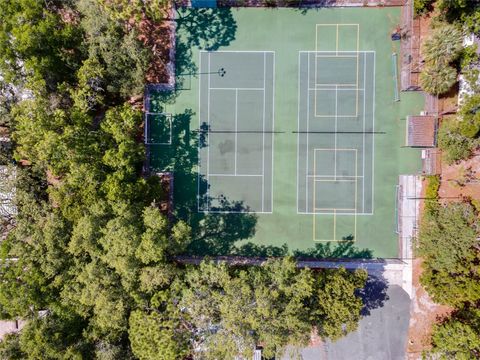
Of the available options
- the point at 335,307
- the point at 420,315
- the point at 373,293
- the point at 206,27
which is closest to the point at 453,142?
the point at 373,293

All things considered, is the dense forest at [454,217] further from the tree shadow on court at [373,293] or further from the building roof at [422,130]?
the tree shadow on court at [373,293]

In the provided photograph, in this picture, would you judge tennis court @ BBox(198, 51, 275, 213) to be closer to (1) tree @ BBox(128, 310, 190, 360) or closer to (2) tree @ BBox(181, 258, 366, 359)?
(2) tree @ BBox(181, 258, 366, 359)

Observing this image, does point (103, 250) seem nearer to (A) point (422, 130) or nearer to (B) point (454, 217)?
(B) point (454, 217)

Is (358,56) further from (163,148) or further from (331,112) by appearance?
(163,148)

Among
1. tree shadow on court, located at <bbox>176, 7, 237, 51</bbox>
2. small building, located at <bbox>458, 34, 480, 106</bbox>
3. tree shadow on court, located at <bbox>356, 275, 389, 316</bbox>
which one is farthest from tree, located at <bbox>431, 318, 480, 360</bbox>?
tree shadow on court, located at <bbox>176, 7, 237, 51</bbox>

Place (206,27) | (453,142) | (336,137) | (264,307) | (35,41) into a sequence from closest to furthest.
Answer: (264,307), (35,41), (453,142), (336,137), (206,27)

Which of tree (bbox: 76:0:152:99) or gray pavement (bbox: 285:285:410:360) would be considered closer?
tree (bbox: 76:0:152:99)

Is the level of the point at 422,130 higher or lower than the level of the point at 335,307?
higher
